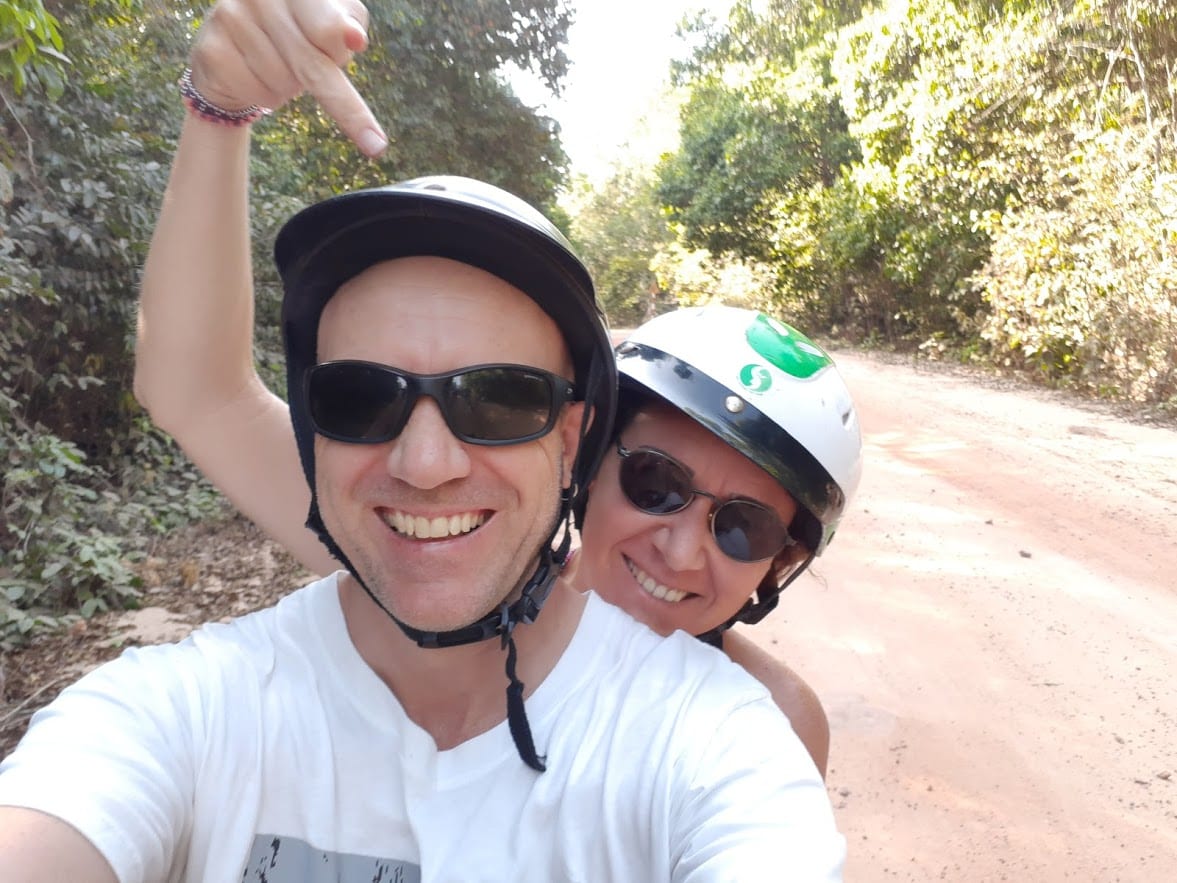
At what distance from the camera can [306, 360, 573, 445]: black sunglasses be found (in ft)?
4.22

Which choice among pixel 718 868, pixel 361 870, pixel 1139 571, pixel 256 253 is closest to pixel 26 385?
pixel 256 253

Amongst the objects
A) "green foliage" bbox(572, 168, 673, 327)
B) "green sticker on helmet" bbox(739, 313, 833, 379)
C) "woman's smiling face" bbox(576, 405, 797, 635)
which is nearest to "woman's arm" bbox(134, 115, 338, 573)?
"woman's smiling face" bbox(576, 405, 797, 635)

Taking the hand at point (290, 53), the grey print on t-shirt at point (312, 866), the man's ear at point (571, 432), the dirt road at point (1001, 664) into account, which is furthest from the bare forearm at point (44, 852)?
the dirt road at point (1001, 664)

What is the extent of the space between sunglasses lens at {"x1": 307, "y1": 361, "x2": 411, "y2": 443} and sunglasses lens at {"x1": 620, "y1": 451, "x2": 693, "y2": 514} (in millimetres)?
955

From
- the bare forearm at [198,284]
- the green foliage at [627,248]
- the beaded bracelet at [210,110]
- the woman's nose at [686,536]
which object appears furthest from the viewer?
the green foliage at [627,248]

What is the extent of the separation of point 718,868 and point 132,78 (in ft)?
22.8

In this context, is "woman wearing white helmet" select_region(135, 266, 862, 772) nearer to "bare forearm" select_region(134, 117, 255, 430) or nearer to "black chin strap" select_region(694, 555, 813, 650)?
"black chin strap" select_region(694, 555, 813, 650)

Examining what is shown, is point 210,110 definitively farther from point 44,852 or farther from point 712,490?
point 712,490

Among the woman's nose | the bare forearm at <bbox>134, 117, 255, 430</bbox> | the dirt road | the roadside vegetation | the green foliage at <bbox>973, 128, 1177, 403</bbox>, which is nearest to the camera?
the bare forearm at <bbox>134, 117, 255, 430</bbox>

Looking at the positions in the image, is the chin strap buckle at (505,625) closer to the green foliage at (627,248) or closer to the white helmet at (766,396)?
the white helmet at (766,396)

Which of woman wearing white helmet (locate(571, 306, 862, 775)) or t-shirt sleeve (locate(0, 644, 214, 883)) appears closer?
t-shirt sleeve (locate(0, 644, 214, 883))

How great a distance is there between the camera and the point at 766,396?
7.02 feet

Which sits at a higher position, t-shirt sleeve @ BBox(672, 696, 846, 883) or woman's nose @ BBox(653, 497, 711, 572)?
woman's nose @ BBox(653, 497, 711, 572)

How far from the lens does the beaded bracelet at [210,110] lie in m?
1.38
